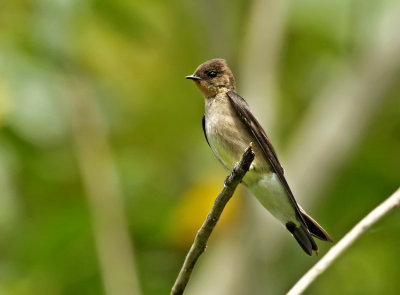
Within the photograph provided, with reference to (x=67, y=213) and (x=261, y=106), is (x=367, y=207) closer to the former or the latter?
(x=261, y=106)

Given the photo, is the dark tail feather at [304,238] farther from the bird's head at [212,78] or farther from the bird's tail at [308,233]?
the bird's head at [212,78]

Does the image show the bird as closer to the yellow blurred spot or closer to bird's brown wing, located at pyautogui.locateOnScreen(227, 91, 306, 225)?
bird's brown wing, located at pyautogui.locateOnScreen(227, 91, 306, 225)

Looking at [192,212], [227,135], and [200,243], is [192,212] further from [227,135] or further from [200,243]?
[200,243]

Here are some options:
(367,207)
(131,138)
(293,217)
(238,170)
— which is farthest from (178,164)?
(238,170)

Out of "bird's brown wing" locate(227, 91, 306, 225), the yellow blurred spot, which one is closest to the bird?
"bird's brown wing" locate(227, 91, 306, 225)

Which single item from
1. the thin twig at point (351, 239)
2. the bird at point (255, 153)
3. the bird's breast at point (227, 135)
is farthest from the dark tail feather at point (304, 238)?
the thin twig at point (351, 239)
